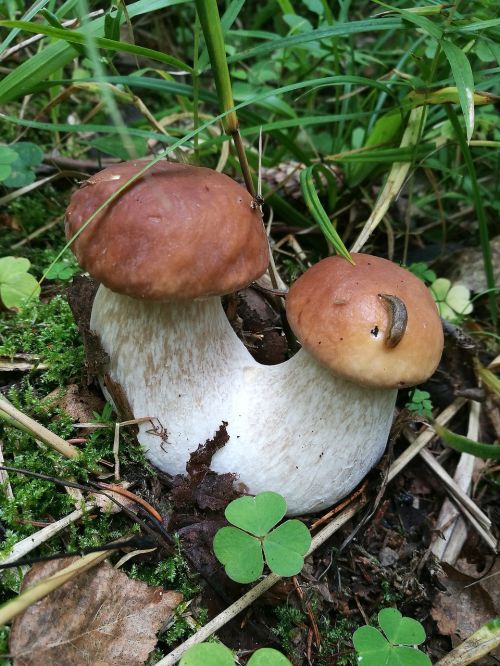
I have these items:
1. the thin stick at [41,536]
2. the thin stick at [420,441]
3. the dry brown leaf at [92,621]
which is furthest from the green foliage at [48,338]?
the thin stick at [420,441]

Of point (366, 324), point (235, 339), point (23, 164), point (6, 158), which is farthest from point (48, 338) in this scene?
point (366, 324)

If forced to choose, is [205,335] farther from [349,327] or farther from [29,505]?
[29,505]

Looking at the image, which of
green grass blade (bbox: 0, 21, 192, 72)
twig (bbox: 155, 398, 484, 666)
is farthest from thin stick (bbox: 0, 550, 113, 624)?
green grass blade (bbox: 0, 21, 192, 72)

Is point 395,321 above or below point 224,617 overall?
above

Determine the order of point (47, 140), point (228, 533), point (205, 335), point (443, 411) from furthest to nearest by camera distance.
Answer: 1. point (47, 140)
2. point (443, 411)
3. point (205, 335)
4. point (228, 533)

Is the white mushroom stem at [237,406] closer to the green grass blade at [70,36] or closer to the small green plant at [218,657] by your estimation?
the small green plant at [218,657]

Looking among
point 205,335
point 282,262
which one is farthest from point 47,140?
point 205,335

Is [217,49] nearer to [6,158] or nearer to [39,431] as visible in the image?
[6,158]
